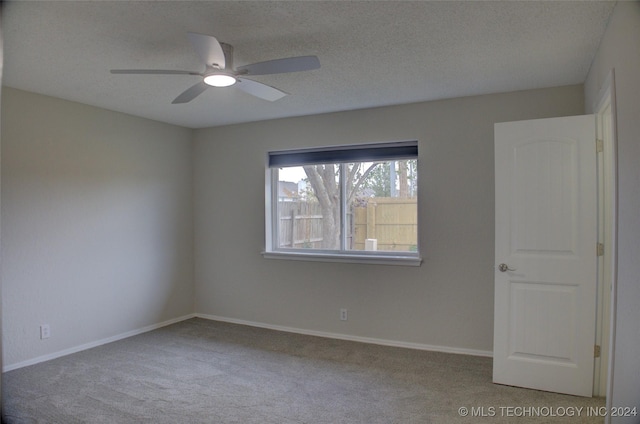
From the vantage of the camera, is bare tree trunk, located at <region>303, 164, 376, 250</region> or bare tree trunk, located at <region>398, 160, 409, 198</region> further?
bare tree trunk, located at <region>303, 164, 376, 250</region>

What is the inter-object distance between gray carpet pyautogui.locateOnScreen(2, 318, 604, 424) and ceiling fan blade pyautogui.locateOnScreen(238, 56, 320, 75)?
6.96 ft

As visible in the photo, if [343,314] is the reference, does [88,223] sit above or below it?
above

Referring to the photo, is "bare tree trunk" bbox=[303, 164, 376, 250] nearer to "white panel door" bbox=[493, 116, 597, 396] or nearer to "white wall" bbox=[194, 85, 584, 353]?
"white wall" bbox=[194, 85, 584, 353]

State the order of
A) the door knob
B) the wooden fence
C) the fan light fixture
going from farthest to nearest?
the wooden fence, the door knob, the fan light fixture

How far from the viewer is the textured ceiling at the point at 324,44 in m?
2.17

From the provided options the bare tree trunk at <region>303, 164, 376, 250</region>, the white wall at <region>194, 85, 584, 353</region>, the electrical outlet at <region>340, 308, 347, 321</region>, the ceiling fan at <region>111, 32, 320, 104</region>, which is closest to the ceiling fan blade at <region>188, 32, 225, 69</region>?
the ceiling fan at <region>111, 32, 320, 104</region>

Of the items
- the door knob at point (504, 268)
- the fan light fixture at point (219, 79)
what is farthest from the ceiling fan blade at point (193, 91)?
the door knob at point (504, 268)

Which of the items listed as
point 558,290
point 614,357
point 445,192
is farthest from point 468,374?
point 445,192

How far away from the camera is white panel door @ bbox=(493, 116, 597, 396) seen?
2844mm

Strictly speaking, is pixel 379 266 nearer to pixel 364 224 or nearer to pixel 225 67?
pixel 364 224

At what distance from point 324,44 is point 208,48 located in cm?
77

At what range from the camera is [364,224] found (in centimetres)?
429

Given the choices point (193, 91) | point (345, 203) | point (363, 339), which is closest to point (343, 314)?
point (363, 339)

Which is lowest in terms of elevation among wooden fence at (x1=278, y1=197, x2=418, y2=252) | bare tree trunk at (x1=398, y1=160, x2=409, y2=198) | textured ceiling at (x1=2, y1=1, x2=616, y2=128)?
wooden fence at (x1=278, y1=197, x2=418, y2=252)
